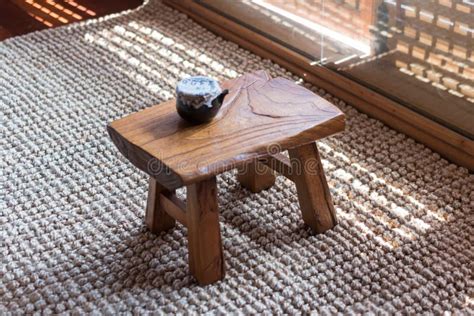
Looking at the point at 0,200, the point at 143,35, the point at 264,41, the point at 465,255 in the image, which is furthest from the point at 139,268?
the point at 143,35

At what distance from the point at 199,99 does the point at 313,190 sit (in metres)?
0.30

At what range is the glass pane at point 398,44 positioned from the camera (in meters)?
1.66

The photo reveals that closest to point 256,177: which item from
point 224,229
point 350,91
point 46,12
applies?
point 224,229

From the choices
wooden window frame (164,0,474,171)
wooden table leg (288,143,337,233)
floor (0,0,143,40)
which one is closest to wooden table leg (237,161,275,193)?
wooden table leg (288,143,337,233)

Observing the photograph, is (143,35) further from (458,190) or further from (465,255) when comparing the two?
(465,255)

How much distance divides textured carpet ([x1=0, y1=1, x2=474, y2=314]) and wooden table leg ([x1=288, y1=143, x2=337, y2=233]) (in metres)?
0.03

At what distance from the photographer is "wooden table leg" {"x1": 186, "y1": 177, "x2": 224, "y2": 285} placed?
1.32m

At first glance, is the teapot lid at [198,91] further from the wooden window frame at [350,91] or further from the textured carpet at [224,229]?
the wooden window frame at [350,91]

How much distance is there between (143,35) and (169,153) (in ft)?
3.79

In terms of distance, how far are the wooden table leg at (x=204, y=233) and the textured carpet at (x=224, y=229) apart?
0.10 ft

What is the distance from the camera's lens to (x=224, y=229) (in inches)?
60.3

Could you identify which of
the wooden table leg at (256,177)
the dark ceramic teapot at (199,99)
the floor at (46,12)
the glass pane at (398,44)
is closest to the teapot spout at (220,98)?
the dark ceramic teapot at (199,99)

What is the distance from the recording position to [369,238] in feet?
4.92
